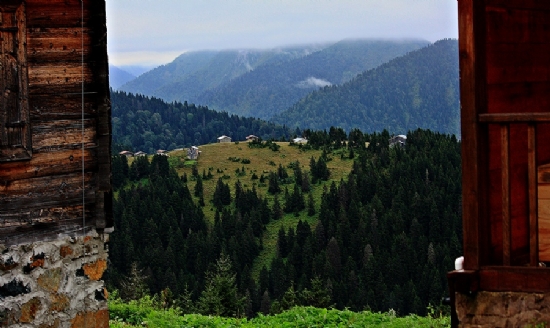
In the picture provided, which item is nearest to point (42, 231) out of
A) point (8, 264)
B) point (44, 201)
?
point (44, 201)

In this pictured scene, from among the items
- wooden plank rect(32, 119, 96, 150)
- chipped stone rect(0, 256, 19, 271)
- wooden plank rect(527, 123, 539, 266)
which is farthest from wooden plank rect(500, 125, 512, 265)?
chipped stone rect(0, 256, 19, 271)

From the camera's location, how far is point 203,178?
3125 inches

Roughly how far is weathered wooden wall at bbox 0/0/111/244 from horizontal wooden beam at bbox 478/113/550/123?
3.69 metres

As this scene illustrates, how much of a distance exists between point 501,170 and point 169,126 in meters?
166

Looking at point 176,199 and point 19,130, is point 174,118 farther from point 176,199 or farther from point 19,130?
point 19,130

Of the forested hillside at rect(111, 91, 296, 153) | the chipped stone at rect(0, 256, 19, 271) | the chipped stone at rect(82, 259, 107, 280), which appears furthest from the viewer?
the forested hillside at rect(111, 91, 296, 153)

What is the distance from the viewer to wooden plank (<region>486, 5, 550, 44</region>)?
5.11 m

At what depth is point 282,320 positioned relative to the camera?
1412cm

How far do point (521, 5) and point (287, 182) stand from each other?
7154cm

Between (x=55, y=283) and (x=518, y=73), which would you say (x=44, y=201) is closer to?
(x=55, y=283)

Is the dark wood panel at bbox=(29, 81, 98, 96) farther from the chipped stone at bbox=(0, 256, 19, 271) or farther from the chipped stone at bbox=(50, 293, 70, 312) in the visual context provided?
the chipped stone at bbox=(50, 293, 70, 312)

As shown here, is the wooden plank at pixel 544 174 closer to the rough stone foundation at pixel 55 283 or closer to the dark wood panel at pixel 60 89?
the rough stone foundation at pixel 55 283

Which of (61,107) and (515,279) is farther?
(61,107)

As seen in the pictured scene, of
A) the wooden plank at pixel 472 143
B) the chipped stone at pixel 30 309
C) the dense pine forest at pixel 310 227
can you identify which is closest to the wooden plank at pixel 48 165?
the chipped stone at pixel 30 309
